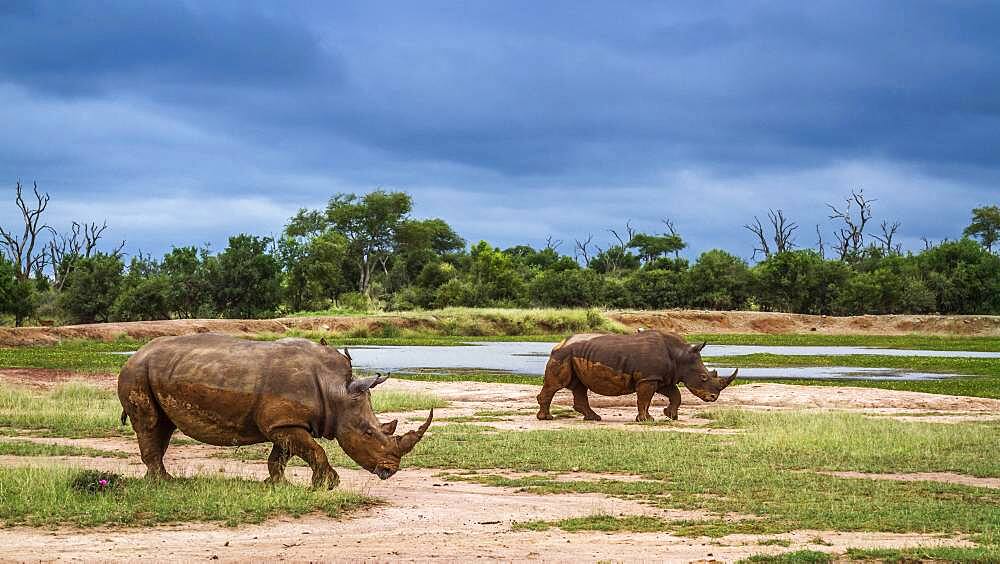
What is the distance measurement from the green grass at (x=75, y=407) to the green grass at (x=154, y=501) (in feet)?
22.7

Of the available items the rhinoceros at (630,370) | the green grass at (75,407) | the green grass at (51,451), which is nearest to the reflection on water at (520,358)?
the green grass at (75,407)

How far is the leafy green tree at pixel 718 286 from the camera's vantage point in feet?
296

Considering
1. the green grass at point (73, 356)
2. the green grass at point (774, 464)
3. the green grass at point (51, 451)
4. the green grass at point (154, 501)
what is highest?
the green grass at point (73, 356)

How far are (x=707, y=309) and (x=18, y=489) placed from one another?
8150 cm

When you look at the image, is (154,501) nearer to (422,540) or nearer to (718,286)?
(422,540)

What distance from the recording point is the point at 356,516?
1048cm

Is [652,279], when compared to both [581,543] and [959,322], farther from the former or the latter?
[581,543]

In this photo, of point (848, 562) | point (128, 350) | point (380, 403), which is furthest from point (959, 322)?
point (848, 562)

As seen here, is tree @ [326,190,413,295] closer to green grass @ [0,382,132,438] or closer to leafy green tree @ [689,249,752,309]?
leafy green tree @ [689,249,752,309]

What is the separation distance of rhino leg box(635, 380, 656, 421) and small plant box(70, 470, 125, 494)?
37.0 ft

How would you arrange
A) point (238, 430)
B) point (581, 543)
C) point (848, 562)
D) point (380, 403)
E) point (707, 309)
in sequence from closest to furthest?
point (848, 562) < point (581, 543) < point (238, 430) < point (380, 403) < point (707, 309)

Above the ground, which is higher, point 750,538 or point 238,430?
point 238,430

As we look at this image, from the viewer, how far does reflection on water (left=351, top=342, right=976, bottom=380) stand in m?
35.3

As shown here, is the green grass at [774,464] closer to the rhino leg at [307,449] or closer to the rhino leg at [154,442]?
the rhino leg at [307,449]
